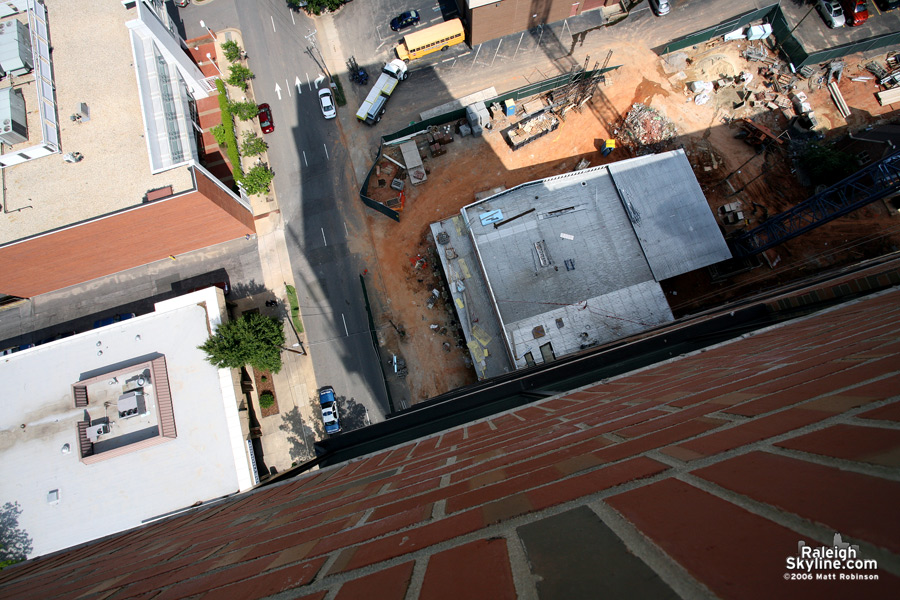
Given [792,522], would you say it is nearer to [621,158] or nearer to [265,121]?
[621,158]

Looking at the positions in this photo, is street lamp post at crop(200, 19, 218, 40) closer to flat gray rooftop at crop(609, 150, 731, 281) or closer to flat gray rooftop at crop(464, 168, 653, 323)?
flat gray rooftop at crop(464, 168, 653, 323)

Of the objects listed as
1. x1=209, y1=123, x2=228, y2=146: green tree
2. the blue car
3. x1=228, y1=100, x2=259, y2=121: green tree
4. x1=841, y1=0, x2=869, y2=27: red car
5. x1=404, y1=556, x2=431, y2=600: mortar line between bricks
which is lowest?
x1=404, y1=556, x2=431, y2=600: mortar line between bricks

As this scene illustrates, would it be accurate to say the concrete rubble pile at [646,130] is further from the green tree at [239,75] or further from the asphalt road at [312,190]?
the green tree at [239,75]

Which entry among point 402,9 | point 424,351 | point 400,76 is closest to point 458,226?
point 424,351

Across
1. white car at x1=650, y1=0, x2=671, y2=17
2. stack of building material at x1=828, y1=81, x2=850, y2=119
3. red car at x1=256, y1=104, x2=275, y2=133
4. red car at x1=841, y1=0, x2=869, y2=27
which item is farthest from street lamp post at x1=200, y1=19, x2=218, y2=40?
red car at x1=841, y1=0, x2=869, y2=27

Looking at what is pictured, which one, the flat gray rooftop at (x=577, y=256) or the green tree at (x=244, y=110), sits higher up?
the green tree at (x=244, y=110)

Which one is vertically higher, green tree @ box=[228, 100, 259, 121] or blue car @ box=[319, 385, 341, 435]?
green tree @ box=[228, 100, 259, 121]

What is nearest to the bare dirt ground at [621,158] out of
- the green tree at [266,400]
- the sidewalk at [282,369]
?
the sidewalk at [282,369]
